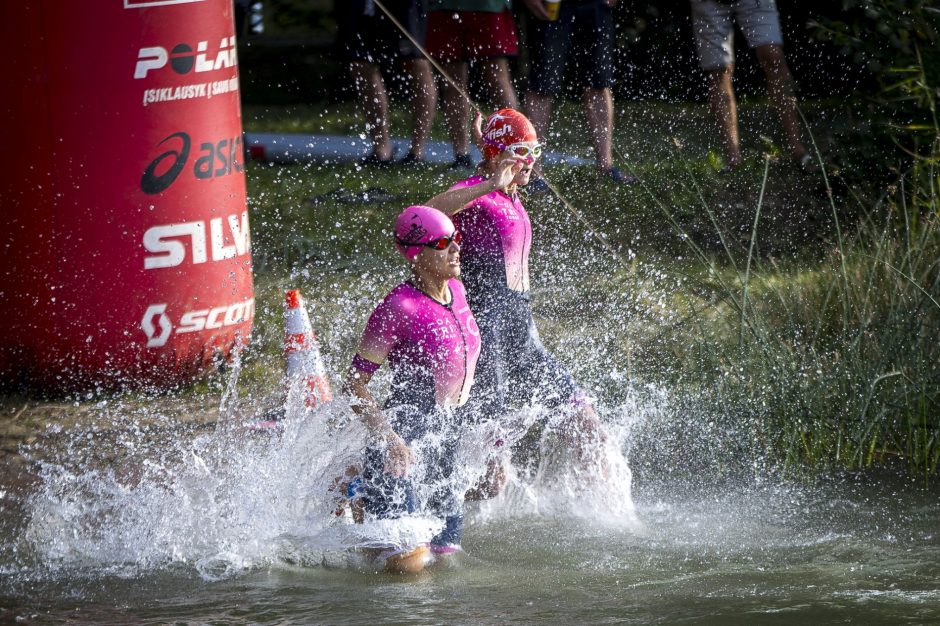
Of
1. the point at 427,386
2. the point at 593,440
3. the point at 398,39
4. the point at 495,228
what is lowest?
the point at 593,440

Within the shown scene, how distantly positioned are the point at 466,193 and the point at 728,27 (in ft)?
15.2

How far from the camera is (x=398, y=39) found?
980cm

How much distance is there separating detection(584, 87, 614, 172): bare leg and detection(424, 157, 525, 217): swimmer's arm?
3.86 m

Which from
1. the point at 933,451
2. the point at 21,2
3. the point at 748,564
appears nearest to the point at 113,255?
the point at 21,2

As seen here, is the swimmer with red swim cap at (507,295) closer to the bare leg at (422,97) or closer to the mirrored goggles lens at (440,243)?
the mirrored goggles lens at (440,243)

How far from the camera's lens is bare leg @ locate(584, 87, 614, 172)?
8.73 m

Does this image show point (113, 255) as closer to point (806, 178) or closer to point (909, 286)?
point (909, 286)

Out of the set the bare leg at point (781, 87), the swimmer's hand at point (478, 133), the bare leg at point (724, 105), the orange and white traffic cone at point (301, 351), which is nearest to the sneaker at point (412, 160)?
the bare leg at point (724, 105)

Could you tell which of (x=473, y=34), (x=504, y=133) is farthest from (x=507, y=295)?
(x=473, y=34)

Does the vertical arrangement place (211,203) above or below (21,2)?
below

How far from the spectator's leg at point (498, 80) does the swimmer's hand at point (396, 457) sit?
480cm

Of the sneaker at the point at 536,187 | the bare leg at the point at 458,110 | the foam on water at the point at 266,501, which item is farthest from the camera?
the bare leg at the point at 458,110

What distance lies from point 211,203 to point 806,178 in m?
4.19

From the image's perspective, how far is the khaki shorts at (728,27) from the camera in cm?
875
